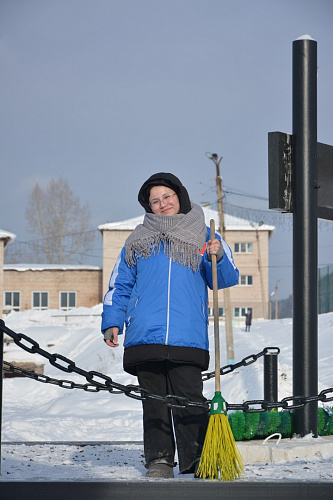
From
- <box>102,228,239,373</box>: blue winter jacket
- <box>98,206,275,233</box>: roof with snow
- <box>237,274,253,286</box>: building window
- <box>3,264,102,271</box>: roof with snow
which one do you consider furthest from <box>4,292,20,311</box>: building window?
<box>102,228,239,373</box>: blue winter jacket

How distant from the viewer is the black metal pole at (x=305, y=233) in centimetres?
518

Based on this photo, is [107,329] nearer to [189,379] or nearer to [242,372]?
[189,379]

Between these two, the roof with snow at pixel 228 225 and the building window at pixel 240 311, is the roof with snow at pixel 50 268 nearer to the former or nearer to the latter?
the roof with snow at pixel 228 225

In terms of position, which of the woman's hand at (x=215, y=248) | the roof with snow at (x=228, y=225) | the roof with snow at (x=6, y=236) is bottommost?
the woman's hand at (x=215, y=248)

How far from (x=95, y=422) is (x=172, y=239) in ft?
20.3

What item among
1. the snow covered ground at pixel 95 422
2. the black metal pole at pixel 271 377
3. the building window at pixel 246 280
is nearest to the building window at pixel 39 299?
the building window at pixel 246 280

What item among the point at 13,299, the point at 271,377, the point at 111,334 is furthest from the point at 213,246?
the point at 13,299

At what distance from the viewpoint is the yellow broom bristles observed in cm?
373

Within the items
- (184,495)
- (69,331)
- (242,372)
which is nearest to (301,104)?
(184,495)

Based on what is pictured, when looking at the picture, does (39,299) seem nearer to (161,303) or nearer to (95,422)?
(95,422)

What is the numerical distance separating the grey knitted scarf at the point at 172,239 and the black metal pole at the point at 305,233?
1.15m

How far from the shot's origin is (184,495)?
3.60 meters

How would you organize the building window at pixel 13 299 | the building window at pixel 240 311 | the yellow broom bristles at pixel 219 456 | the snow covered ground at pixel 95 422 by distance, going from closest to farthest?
the yellow broom bristles at pixel 219 456
the snow covered ground at pixel 95 422
the building window at pixel 240 311
the building window at pixel 13 299

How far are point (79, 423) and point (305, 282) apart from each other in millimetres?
5402
